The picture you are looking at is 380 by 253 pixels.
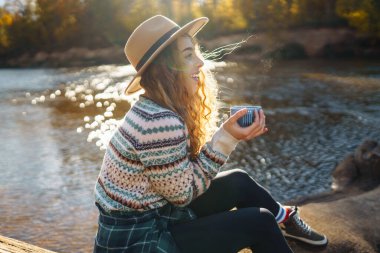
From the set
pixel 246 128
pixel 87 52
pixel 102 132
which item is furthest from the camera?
pixel 87 52

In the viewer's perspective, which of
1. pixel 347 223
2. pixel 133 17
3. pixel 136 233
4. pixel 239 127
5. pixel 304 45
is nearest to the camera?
pixel 136 233

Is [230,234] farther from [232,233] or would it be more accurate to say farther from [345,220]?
[345,220]

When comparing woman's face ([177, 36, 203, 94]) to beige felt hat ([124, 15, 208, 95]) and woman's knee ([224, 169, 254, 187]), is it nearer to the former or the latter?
beige felt hat ([124, 15, 208, 95])

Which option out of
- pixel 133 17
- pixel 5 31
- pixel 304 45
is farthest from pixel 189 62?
pixel 5 31

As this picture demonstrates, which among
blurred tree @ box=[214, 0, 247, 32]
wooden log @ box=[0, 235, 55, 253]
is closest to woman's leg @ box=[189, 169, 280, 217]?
wooden log @ box=[0, 235, 55, 253]

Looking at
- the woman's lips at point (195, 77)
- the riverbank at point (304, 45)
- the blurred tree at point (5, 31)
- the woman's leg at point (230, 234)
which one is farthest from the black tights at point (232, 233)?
the blurred tree at point (5, 31)

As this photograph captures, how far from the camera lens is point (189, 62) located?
2242mm

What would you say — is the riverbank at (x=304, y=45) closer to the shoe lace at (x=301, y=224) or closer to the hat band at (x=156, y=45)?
the shoe lace at (x=301, y=224)

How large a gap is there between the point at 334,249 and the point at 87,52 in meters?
41.1

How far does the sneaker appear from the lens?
2742 mm

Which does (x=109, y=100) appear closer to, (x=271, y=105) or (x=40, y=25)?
(x=271, y=105)

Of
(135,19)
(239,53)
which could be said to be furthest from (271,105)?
(135,19)

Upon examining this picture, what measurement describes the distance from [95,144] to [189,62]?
20.8 ft

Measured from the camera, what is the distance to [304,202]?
4.88 metres
